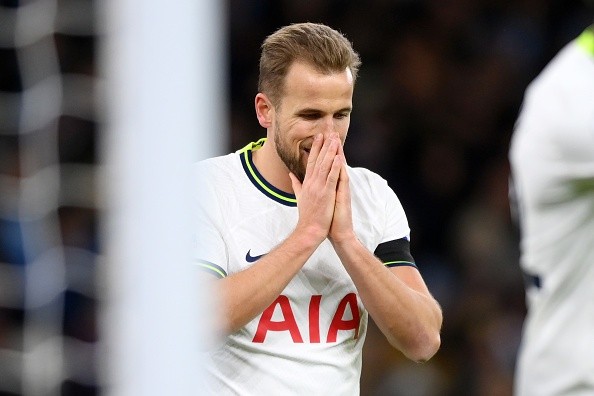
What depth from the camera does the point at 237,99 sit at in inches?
308

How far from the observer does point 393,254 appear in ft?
11.2

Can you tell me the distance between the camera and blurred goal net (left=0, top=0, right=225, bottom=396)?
221 cm

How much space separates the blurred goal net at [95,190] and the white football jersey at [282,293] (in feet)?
0.64

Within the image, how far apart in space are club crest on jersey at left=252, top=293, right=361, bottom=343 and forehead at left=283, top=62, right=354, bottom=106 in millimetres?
574

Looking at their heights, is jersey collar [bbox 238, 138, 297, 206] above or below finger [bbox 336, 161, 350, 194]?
below

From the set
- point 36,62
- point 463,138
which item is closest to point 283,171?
point 36,62

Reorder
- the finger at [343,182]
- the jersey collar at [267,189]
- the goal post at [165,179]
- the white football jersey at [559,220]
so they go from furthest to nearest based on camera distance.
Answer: the jersey collar at [267,189]
the finger at [343,182]
the white football jersey at [559,220]
the goal post at [165,179]

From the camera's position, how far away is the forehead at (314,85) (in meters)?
3.26

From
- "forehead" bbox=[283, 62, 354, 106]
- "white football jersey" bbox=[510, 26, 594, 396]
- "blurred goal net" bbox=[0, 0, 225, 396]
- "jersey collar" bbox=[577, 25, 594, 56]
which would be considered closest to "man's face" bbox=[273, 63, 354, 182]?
"forehead" bbox=[283, 62, 354, 106]

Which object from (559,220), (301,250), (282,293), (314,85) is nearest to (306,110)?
(314,85)

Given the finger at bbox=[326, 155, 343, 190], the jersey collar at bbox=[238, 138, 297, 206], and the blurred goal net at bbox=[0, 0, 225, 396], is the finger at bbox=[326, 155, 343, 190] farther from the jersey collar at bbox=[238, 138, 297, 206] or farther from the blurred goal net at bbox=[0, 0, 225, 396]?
the blurred goal net at bbox=[0, 0, 225, 396]

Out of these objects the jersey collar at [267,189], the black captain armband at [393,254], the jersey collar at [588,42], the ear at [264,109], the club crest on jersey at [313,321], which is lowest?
the club crest on jersey at [313,321]

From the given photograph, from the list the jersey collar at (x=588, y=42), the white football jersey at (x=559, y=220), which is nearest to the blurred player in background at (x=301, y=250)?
the white football jersey at (x=559, y=220)

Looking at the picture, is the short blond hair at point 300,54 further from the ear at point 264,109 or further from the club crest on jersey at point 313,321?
the club crest on jersey at point 313,321
